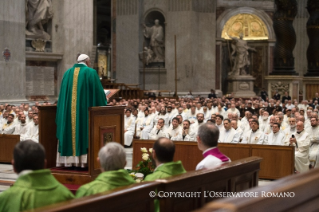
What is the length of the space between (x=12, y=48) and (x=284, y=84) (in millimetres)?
13041

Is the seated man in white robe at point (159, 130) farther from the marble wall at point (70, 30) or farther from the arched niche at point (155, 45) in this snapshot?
the arched niche at point (155, 45)

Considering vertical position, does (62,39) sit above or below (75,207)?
above

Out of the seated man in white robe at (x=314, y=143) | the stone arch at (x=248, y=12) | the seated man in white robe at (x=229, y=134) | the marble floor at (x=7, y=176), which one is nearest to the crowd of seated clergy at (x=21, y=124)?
the marble floor at (x=7, y=176)

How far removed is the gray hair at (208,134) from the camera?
15.7ft

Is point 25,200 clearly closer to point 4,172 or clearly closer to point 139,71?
point 4,172

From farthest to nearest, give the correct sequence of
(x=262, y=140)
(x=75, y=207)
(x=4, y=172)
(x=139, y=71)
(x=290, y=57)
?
(x=139, y=71) < (x=290, y=57) < (x=262, y=140) < (x=4, y=172) < (x=75, y=207)

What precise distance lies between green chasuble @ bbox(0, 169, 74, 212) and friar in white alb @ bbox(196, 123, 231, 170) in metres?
1.78

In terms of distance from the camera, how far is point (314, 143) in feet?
40.7

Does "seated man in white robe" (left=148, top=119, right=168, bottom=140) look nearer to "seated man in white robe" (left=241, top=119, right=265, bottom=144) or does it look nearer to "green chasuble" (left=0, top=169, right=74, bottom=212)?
"seated man in white robe" (left=241, top=119, right=265, bottom=144)

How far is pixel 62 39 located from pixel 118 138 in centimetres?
1388

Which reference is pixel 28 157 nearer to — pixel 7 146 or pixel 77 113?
pixel 77 113

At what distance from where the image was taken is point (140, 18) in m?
31.0

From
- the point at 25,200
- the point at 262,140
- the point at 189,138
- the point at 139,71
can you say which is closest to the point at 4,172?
the point at 189,138

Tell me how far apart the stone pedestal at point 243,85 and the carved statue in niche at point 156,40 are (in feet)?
15.7
